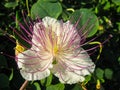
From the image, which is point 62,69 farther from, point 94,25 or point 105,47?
point 105,47

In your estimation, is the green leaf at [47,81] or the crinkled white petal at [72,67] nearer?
the crinkled white petal at [72,67]

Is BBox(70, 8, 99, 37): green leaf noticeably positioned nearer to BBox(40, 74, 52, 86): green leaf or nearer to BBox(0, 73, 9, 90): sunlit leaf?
BBox(40, 74, 52, 86): green leaf

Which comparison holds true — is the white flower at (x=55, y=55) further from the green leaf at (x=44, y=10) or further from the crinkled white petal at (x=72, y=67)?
the green leaf at (x=44, y=10)

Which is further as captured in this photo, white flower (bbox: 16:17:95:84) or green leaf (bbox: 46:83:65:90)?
green leaf (bbox: 46:83:65:90)

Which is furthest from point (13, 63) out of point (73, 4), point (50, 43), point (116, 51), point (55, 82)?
point (116, 51)

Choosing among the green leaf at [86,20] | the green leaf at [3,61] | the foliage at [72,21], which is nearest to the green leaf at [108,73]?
the foliage at [72,21]

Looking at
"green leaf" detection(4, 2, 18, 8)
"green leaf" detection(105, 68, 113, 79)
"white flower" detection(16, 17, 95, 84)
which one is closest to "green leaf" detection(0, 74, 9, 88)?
"white flower" detection(16, 17, 95, 84)

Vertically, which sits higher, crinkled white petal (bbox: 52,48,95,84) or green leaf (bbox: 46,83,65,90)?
crinkled white petal (bbox: 52,48,95,84)
